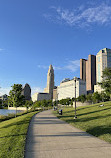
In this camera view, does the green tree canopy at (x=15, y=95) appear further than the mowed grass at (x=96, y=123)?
Yes

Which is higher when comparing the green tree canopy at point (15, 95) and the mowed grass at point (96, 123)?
the green tree canopy at point (15, 95)

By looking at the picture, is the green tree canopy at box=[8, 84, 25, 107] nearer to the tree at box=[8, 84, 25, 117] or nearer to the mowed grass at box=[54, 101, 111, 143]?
the tree at box=[8, 84, 25, 117]

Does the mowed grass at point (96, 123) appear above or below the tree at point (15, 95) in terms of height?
below

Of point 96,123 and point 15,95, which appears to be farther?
point 15,95

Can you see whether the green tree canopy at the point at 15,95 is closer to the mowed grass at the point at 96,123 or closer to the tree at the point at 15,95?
the tree at the point at 15,95

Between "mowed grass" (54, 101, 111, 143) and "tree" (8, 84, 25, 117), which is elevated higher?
"tree" (8, 84, 25, 117)

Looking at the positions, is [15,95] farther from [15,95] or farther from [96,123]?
[96,123]

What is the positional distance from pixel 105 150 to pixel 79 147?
49.8 inches

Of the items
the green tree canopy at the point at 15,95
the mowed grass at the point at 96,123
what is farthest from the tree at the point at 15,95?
the mowed grass at the point at 96,123

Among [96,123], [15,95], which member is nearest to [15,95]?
[15,95]

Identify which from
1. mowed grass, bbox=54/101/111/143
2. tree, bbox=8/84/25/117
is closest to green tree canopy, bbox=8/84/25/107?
tree, bbox=8/84/25/117

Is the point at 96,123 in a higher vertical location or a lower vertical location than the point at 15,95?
lower

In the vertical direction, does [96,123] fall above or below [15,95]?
below

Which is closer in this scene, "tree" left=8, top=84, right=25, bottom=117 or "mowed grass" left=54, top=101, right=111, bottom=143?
"mowed grass" left=54, top=101, right=111, bottom=143
